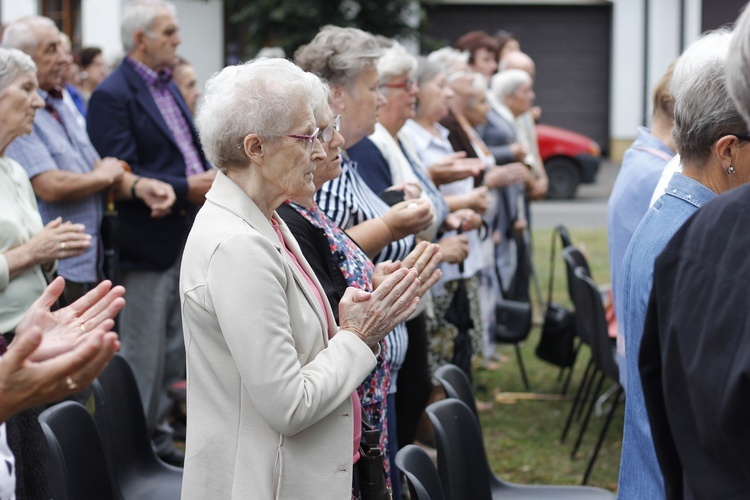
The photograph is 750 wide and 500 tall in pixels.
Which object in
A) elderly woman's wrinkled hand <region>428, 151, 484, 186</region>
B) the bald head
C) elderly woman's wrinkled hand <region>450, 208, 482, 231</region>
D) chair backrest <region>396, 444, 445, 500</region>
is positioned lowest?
chair backrest <region>396, 444, 445, 500</region>

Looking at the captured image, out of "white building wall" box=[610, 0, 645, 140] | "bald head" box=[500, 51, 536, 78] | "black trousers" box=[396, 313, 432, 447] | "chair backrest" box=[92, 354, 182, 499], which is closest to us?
"chair backrest" box=[92, 354, 182, 499]

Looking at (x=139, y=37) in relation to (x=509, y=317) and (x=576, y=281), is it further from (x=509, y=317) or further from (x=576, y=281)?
(x=509, y=317)

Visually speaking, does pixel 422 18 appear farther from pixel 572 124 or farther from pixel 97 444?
pixel 97 444

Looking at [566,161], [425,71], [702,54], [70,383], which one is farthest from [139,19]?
[566,161]

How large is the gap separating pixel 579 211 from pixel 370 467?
43.5ft

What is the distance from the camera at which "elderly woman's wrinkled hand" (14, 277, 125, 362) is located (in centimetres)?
185

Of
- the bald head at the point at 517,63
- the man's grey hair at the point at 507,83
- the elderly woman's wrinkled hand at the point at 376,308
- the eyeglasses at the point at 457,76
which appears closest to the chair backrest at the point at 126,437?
the elderly woman's wrinkled hand at the point at 376,308

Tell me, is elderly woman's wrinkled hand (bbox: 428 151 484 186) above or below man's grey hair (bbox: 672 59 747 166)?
below

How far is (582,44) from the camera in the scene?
22359 mm

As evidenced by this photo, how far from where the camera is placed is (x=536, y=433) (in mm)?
5766

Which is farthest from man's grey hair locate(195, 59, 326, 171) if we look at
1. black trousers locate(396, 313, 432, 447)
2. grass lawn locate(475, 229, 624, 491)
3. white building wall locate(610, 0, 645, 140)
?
white building wall locate(610, 0, 645, 140)

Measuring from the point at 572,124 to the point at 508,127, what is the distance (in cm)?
1555

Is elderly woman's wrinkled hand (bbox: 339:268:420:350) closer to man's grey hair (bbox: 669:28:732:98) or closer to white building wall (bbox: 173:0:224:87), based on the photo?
man's grey hair (bbox: 669:28:732:98)

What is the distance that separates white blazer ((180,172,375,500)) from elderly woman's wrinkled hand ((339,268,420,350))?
0.14 feet
